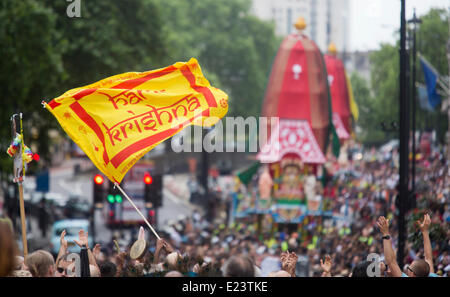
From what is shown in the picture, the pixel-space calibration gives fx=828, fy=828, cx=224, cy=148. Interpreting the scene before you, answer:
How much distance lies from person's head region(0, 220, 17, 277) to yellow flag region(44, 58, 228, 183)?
5.38 metres

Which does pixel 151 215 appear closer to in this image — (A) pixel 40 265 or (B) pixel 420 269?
(A) pixel 40 265

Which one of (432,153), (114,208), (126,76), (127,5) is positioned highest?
(127,5)

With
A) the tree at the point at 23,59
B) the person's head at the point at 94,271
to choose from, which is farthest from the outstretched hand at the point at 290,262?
the tree at the point at 23,59

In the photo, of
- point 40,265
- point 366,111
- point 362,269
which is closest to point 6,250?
point 40,265

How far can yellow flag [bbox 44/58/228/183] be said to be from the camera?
990 cm

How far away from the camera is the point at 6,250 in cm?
421

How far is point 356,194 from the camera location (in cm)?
2614

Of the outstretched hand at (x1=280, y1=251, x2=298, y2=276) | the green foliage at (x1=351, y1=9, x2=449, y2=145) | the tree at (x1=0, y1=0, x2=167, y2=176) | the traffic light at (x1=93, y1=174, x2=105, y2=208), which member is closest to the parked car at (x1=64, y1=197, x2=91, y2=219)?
the tree at (x1=0, y1=0, x2=167, y2=176)

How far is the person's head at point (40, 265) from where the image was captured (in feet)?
21.1

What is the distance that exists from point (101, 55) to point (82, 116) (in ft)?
67.3

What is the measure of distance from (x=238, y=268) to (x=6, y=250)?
6.11 feet

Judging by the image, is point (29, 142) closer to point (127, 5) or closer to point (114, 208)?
point (114, 208)

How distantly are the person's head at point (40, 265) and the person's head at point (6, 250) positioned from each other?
2.05 metres
